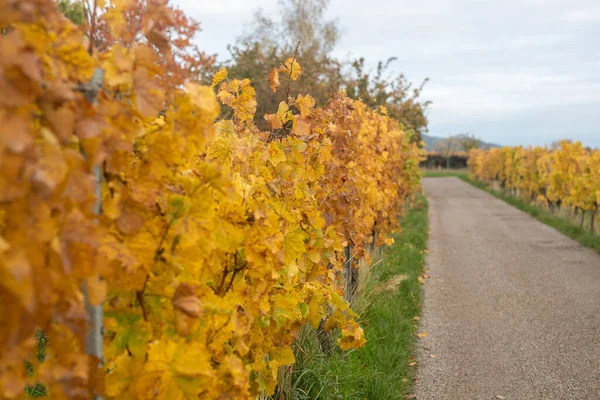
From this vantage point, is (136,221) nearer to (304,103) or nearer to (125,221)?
(125,221)

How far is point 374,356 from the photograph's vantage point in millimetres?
4312

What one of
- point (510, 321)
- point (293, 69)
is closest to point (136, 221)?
point (293, 69)

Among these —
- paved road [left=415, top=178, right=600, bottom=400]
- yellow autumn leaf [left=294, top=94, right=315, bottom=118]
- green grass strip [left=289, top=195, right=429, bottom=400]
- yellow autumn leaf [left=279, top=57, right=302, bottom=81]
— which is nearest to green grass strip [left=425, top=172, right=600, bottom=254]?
paved road [left=415, top=178, right=600, bottom=400]

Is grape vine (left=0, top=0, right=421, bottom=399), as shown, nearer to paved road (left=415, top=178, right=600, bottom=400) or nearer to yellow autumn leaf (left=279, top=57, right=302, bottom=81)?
yellow autumn leaf (left=279, top=57, right=302, bottom=81)

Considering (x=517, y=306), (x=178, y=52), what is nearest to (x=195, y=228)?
(x=178, y=52)

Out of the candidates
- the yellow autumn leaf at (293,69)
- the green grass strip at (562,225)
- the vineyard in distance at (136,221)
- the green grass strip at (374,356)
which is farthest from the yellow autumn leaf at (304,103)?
the green grass strip at (562,225)

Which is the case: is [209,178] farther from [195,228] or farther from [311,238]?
[311,238]

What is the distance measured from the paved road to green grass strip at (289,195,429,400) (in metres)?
0.19

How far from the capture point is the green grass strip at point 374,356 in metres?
3.56

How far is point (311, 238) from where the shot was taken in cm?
356

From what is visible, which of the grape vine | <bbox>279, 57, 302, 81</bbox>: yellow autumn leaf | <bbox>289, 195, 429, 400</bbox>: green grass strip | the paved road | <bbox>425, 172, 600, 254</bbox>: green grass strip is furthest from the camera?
<bbox>425, 172, 600, 254</bbox>: green grass strip

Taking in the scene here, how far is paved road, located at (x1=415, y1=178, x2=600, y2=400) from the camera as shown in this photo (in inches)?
167

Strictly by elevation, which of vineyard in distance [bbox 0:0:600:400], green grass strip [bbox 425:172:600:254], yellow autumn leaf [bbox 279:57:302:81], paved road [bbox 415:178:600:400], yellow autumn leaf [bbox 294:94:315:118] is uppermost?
yellow autumn leaf [bbox 279:57:302:81]

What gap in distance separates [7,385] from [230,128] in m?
2.00
